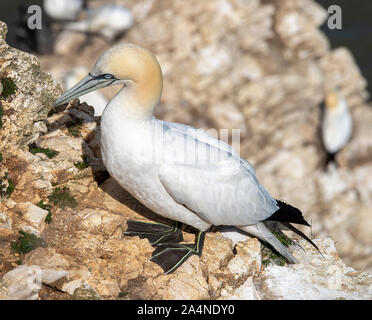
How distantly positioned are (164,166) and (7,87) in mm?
1571

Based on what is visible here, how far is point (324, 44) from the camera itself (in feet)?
39.8

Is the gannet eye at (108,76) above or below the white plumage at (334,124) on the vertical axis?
above

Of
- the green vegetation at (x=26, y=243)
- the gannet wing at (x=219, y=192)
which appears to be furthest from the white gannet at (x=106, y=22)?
the green vegetation at (x=26, y=243)

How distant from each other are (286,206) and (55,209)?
1914 millimetres

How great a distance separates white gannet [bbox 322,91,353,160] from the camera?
10.8 meters

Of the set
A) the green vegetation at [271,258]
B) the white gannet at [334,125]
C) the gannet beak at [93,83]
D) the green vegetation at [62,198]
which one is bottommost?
the white gannet at [334,125]

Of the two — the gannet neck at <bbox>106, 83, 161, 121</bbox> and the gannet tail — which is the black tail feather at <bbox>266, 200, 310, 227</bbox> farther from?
the gannet neck at <bbox>106, 83, 161, 121</bbox>

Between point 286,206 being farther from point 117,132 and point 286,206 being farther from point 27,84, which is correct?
point 27,84

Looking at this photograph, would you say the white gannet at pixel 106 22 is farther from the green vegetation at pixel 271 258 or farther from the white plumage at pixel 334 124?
the green vegetation at pixel 271 258

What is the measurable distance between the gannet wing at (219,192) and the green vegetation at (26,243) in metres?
1.04

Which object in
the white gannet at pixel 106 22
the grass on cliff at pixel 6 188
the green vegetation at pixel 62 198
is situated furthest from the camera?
the white gannet at pixel 106 22

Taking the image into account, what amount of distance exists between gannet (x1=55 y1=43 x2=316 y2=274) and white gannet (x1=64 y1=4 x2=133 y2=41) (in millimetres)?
8051

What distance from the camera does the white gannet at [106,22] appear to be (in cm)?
1232
